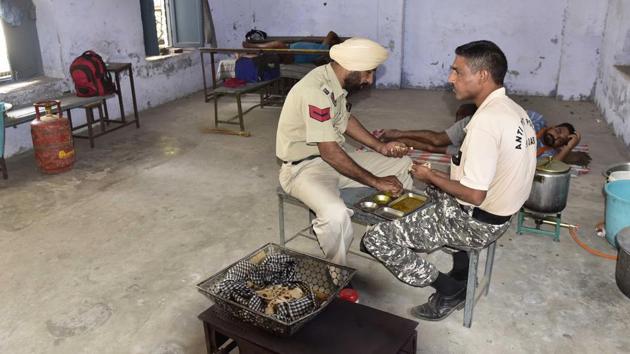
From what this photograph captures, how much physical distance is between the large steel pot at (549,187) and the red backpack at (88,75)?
5.66 meters

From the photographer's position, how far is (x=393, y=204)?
3389mm

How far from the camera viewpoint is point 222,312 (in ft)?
8.25

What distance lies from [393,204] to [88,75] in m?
5.22

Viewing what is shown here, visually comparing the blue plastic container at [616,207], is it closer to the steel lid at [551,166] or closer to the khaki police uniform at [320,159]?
the steel lid at [551,166]

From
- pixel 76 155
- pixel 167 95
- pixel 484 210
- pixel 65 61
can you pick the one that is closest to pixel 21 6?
pixel 65 61

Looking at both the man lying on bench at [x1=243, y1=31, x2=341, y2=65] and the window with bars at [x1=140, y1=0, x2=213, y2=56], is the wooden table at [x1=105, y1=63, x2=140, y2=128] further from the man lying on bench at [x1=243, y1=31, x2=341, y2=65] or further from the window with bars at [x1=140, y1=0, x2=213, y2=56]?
the man lying on bench at [x1=243, y1=31, x2=341, y2=65]

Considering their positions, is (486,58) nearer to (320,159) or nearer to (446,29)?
(320,159)

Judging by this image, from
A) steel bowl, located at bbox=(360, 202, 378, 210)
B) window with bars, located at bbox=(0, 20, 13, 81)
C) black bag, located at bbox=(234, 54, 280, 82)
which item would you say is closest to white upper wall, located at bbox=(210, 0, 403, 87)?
black bag, located at bbox=(234, 54, 280, 82)

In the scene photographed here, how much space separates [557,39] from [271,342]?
9032 millimetres

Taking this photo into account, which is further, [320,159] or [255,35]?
[255,35]

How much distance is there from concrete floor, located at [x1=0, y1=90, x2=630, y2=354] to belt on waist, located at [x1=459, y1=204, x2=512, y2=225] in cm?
75

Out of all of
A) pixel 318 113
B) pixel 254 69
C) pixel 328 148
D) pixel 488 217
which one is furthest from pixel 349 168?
pixel 254 69

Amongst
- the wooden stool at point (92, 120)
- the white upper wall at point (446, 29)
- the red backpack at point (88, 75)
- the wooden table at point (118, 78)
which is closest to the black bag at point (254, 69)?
the wooden table at point (118, 78)

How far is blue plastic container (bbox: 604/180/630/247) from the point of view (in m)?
3.79
